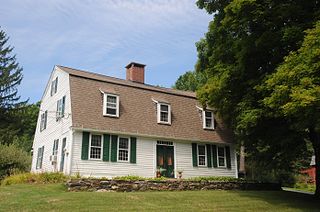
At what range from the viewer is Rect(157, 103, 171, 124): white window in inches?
816

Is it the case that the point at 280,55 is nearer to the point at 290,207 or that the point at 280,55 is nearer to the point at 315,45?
the point at 315,45

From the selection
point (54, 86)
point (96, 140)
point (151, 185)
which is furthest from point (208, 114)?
A: point (54, 86)

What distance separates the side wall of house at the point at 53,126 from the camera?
1867 centimetres

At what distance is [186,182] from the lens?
16.2 meters

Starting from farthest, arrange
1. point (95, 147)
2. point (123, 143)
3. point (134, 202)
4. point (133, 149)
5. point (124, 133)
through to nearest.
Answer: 1. point (133, 149)
2. point (123, 143)
3. point (124, 133)
4. point (95, 147)
5. point (134, 202)

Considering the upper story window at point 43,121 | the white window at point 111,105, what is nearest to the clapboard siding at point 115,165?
the white window at point 111,105

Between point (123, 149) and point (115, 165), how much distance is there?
3.37 feet

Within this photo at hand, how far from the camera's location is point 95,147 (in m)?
17.9

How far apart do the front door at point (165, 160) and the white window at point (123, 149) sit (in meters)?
2.05

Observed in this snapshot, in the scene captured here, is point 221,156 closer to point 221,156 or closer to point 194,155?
point 221,156

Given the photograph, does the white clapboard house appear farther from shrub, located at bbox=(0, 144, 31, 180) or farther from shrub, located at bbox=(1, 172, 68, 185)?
shrub, located at bbox=(0, 144, 31, 180)

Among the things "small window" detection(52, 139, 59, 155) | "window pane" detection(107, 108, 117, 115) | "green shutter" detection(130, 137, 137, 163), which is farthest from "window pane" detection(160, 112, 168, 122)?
"small window" detection(52, 139, 59, 155)

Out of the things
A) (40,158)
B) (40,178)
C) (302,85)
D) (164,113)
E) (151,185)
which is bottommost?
(151,185)

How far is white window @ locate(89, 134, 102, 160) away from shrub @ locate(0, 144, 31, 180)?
6803mm
